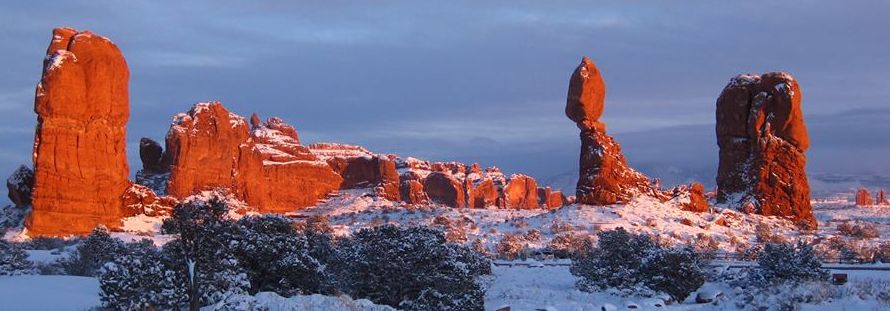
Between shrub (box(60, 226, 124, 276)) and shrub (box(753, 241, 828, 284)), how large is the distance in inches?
834

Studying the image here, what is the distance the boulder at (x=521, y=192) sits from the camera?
136 metres

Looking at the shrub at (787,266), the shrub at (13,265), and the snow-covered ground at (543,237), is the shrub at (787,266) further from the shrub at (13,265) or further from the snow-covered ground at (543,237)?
the shrub at (13,265)

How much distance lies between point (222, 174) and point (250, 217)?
5295 cm

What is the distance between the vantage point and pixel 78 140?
5644cm

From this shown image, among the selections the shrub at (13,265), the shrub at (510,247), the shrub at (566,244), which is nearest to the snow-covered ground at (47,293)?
the shrub at (13,265)

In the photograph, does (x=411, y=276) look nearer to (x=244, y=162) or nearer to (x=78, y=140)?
(x=78, y=140)

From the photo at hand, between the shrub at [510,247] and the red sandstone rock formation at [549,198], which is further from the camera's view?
the red sandstone rock formation at [549,198]

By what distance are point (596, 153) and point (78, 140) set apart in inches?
1348

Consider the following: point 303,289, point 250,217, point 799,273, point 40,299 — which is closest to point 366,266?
point 303,289

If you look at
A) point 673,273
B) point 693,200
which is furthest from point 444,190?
point 673,273

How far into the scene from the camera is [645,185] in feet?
197

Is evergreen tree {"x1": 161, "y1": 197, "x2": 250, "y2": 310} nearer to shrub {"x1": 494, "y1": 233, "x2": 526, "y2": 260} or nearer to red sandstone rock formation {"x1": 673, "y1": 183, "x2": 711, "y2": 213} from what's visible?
shrub {"x1": 494, "y1": 233, "x2": 526, "y2": 260}

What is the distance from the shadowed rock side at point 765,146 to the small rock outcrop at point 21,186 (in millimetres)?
48617

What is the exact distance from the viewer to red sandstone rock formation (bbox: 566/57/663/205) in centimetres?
5606
